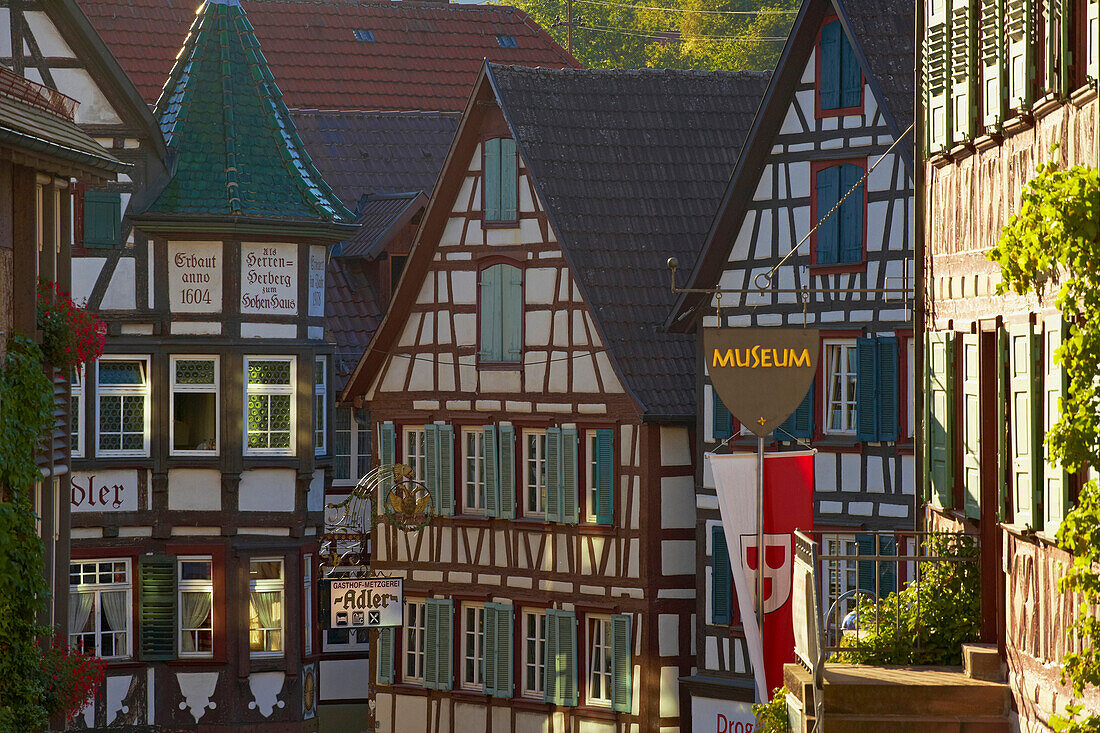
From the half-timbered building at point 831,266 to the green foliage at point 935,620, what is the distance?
9422 millimetres

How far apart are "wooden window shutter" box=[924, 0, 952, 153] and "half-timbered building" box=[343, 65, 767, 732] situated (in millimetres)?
12291

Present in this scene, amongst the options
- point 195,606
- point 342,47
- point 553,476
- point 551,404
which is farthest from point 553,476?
point 342,47

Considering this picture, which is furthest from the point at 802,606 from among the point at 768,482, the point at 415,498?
the point at 415,498

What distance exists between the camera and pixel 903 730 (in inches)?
548

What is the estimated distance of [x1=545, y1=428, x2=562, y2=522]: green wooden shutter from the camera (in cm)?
2903

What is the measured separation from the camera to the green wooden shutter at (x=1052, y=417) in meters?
12.3

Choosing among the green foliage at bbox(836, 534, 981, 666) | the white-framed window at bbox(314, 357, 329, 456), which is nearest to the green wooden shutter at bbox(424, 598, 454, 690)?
the white-framed window at bbox(314, 357, 329, 456)

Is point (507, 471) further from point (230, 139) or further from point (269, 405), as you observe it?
point (230, 139)

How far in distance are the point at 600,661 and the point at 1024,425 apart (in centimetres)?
1608

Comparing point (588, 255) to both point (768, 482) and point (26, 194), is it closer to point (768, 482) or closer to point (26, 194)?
point (768, 482)

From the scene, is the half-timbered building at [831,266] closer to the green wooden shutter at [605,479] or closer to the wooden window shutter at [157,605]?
the green wooden shutter at [605,479]

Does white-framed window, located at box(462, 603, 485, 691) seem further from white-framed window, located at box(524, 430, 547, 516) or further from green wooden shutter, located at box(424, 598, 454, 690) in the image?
white-framed window, located at box(524, 430, 547, 516)

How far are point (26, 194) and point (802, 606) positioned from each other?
8118 mm

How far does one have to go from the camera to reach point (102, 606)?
2814 cm
